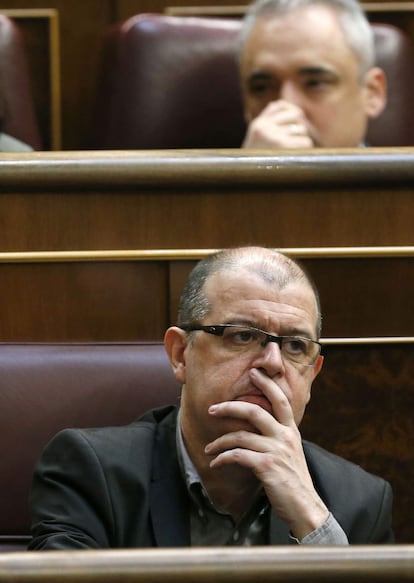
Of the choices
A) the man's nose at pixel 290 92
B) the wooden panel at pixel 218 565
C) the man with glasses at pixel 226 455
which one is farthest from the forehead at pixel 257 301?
the man's nose at pixel 290 92

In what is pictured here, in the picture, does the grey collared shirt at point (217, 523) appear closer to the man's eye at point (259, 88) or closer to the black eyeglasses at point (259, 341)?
the black eyeglasses at point (259, 341)

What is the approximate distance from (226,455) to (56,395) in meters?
0.13

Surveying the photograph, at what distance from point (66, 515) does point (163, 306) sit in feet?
0.55

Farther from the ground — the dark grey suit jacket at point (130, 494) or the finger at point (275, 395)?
the finger at point (275, 395)

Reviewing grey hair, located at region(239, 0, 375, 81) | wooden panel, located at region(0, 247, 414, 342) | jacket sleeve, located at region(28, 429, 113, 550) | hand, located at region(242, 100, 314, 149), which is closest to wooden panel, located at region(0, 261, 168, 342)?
wooden panel, located at region(0, 247, 414, 342)

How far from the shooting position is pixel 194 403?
0.60 m

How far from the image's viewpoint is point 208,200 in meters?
0.69

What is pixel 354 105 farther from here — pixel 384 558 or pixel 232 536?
pixel 384 558

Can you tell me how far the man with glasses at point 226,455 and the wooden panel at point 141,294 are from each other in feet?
0.22

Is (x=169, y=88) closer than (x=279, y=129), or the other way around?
(x=279, y=129)

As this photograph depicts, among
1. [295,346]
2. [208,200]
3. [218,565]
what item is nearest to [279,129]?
[208,200]

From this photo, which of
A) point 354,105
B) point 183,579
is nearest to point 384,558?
point 183,579

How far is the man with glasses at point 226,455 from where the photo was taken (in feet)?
1.89

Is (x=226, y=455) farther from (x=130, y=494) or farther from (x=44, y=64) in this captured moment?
(x=44, y=64)
